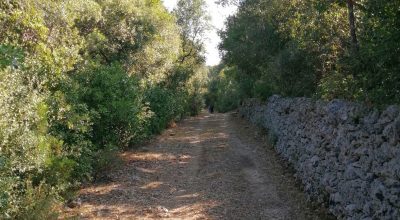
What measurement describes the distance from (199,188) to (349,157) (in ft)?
14.7

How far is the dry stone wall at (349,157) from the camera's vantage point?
605 centimetres

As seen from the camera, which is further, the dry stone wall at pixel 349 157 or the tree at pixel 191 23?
the tree at pixel 191 23

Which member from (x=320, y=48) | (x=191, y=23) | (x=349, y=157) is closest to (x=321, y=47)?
(x=320, y=48)

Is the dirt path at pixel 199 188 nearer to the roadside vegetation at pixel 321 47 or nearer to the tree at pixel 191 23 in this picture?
the roadside vegetation at pixel 321 47

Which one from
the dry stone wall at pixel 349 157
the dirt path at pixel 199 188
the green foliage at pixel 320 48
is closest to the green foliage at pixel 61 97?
the dirt path at pixel 199 188

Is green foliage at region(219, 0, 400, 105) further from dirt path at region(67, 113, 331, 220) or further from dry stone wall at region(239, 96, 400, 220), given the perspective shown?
dirt path at region(67, 113, 331, 220)


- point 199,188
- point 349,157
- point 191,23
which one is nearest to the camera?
Result: point 349,157

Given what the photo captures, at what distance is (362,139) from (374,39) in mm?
2165

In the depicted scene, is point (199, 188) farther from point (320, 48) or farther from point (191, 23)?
point (191, 23)

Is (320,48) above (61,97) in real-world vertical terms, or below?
above

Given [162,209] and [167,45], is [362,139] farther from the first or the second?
[167,45]

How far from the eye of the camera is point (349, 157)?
7.75 m

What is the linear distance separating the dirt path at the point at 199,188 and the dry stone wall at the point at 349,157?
664 mm

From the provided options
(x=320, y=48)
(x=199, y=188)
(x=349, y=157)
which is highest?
(x=320, y=48)
